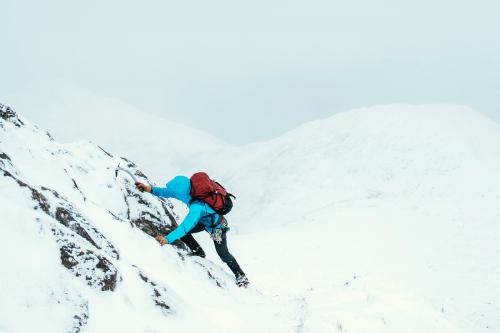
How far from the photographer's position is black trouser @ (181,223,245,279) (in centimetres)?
935

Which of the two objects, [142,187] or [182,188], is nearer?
[182,188]

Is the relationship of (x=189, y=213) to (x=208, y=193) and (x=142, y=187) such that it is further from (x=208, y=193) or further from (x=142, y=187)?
(x=142, y=187)

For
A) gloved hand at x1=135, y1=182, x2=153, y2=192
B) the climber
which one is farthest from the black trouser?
gloved hand at x1=135, y1=182, x2=153, y2=192

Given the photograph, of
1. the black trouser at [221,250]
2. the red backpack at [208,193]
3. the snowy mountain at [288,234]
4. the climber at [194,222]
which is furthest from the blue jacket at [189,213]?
the snowy mountain at [288,234]

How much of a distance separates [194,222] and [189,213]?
21 cm

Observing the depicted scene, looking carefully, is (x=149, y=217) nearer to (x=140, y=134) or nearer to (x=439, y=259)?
(x=439, y=259)

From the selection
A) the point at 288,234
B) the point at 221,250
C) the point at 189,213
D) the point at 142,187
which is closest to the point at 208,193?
the point at 189,213

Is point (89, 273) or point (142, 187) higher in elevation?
point (89, 273)

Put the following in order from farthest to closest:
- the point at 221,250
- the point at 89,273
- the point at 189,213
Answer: the point at 221,250 < the point at 189,213 < the point at 89,273

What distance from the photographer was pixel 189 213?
8.66 metres

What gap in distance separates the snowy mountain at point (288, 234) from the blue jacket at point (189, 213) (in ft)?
1.74

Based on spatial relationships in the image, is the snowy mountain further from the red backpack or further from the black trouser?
the red backpack

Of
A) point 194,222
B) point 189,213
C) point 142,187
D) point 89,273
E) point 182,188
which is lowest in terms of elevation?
point 194,222

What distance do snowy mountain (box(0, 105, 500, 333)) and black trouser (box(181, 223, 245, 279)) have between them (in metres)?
0.25
